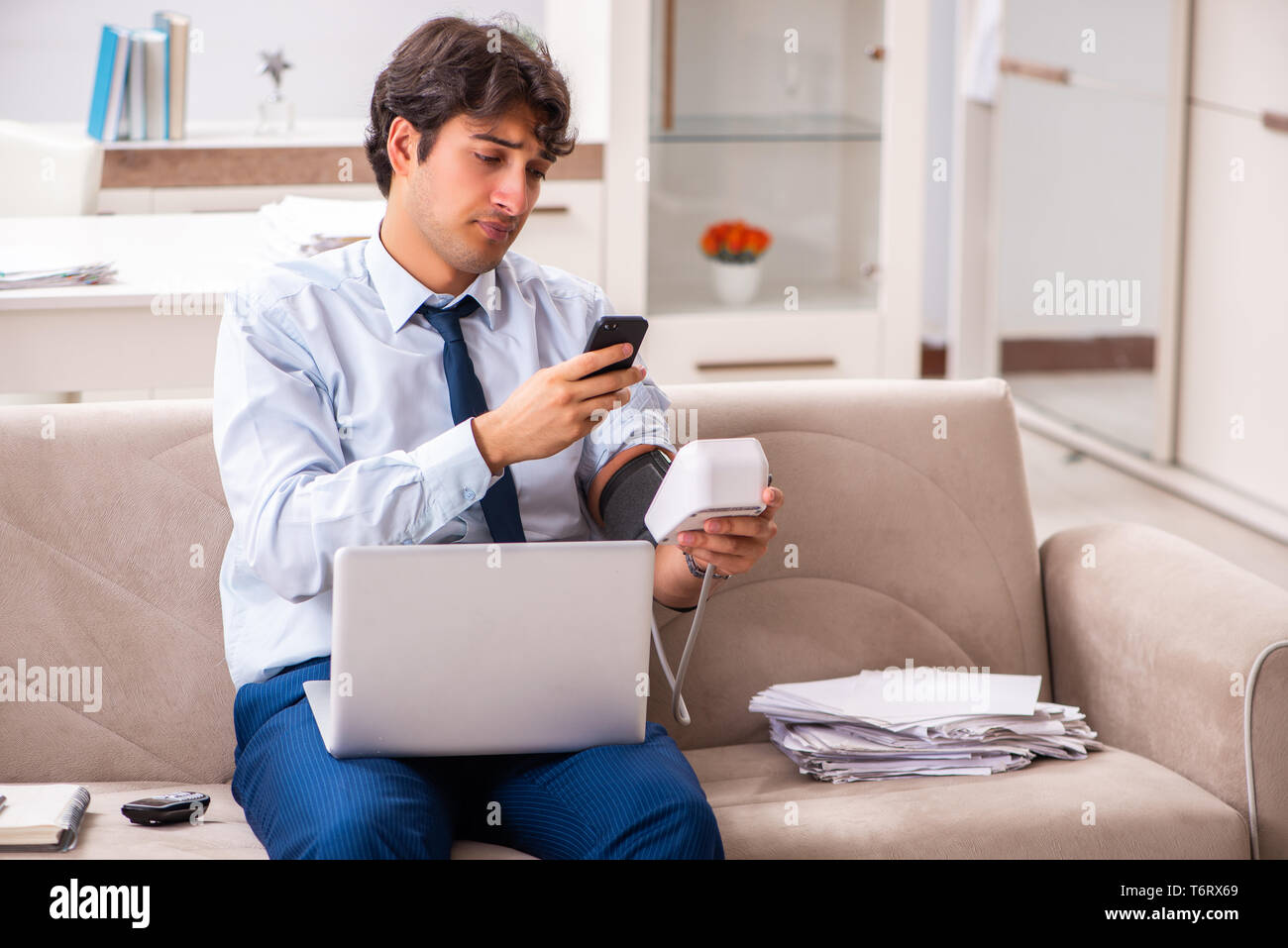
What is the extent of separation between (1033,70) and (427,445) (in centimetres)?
368

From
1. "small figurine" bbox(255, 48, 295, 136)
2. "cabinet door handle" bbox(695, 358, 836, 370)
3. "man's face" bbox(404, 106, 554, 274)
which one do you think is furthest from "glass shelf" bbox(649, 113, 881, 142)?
→ "man's face" bbox(404, 106, 554, 274)

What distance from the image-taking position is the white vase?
3750 mm

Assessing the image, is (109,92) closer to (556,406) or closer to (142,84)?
(142,84)

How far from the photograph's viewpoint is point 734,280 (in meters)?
3.75

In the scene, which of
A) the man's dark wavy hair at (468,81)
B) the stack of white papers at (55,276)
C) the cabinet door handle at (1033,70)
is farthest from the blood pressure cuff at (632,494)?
the cabinet door handle at (1033,70)

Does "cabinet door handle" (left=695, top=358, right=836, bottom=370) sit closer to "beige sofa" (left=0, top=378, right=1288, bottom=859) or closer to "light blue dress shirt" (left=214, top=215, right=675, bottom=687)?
"beige sofa" (left=0, top=378, right=1288, bottom=859)

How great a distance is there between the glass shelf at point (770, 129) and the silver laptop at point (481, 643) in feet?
8.10

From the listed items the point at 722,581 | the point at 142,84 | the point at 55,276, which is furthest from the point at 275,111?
the point at 722,581

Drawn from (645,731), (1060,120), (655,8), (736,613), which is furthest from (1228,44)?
(645,731)

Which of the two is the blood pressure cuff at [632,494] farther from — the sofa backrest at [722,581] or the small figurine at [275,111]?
the small figurine at [275,111]

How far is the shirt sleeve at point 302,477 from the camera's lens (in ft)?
4.77

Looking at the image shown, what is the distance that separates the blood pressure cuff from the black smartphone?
0.96 feet

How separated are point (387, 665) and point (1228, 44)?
335cm

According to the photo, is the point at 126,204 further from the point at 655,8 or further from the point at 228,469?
the point at 228,469
